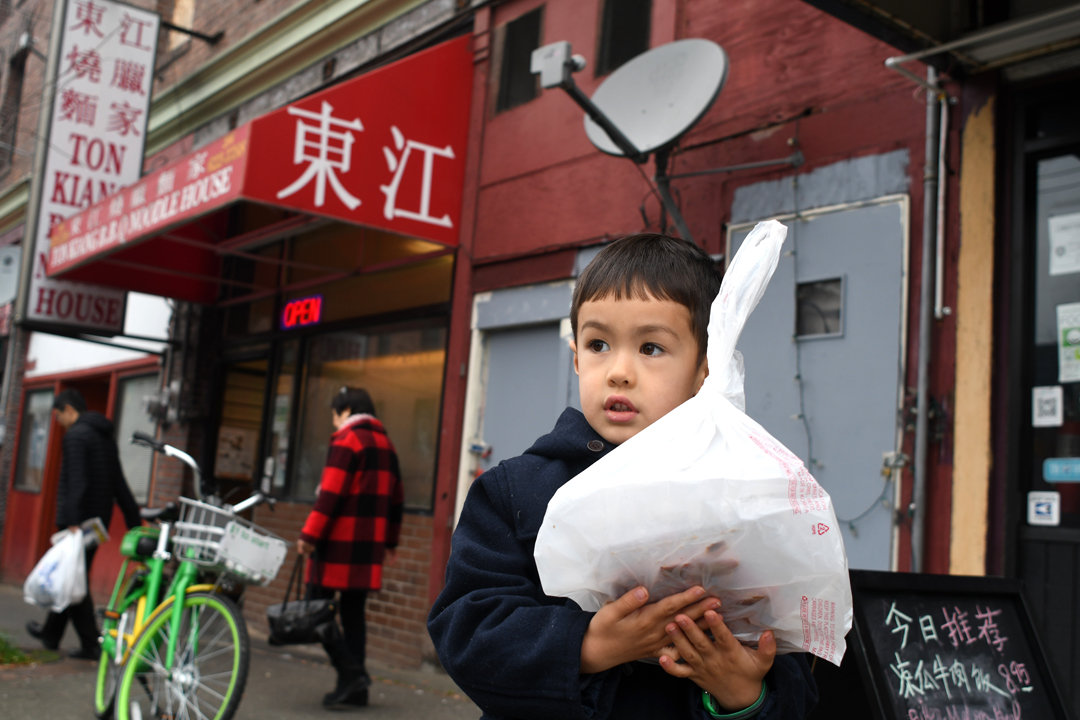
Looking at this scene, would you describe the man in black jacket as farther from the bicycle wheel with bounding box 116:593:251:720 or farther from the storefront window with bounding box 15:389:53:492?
the storefront window with bounding box 15:389:53:492

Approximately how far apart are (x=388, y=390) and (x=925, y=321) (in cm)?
455

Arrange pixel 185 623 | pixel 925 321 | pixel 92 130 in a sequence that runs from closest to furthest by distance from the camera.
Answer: pixel 925 321 → pixel 185 623 → pixel 92 130

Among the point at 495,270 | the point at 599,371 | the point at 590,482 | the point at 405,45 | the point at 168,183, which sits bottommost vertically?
the point at 590,482

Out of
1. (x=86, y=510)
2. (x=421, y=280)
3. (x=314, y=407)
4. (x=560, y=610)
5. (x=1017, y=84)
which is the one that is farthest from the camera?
(x=314, y=407)

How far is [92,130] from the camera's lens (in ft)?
30.3

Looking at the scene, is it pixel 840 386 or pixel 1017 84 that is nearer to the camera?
pixel 1017 84

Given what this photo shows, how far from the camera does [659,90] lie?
4691 millimetres

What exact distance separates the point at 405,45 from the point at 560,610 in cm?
711

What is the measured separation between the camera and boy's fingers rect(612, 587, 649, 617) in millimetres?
1113

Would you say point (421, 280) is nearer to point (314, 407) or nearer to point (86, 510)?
point (314, 407)

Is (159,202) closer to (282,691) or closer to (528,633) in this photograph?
(282,691)

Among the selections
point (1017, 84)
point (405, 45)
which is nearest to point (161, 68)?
point (405, 45)

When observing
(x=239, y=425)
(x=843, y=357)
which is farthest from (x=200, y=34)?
(x=843, y=357)

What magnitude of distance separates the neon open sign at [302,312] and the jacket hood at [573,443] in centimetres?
709
